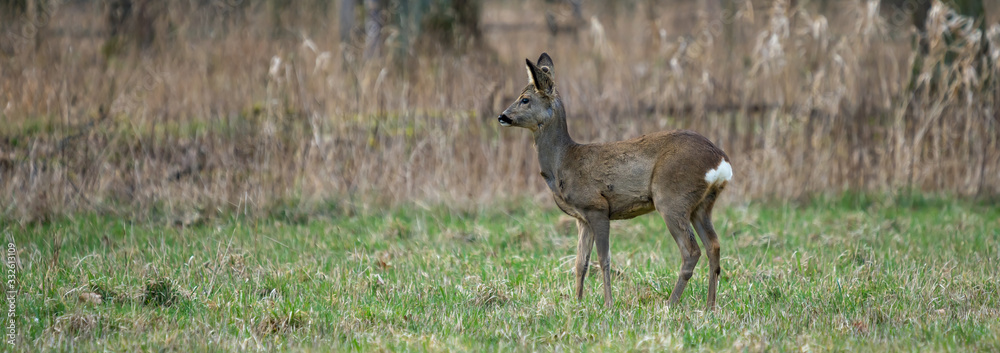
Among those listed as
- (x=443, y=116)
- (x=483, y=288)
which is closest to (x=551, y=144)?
(x=483, y=288)

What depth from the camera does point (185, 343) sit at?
433 centimetres

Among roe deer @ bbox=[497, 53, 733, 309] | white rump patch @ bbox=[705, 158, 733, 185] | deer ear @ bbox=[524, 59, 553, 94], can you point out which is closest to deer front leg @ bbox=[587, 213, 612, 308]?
roe deer @ bbox=[497, 53, 733, 309]

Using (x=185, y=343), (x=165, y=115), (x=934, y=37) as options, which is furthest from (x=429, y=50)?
(x=185, y=343)

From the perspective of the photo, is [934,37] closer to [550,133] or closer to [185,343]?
[550,133]

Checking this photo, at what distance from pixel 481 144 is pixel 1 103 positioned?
499cm

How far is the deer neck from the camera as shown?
5.64 meters

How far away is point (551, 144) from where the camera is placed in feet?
18.5

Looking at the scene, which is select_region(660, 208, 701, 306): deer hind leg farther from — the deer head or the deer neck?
the deer head

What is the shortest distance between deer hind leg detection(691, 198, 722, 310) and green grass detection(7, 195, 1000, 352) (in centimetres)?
13

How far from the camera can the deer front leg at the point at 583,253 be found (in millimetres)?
5555

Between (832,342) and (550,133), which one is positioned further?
(550,133)

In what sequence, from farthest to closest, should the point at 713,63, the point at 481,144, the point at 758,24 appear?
the point at 758,24
the point at 713,63
the point at 481,144

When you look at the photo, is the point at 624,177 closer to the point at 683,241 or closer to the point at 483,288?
the point at 683,241

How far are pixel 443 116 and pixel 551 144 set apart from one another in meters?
4.13
